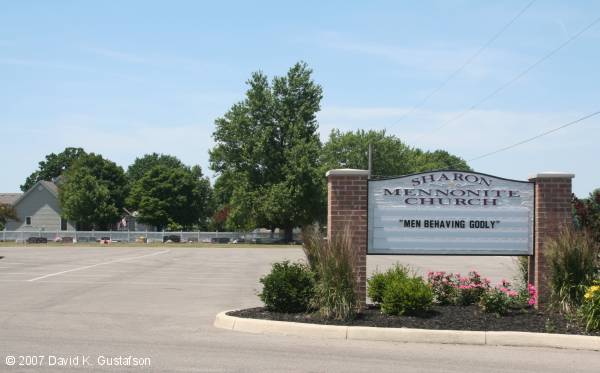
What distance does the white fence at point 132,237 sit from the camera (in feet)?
225

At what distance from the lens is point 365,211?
1198cm

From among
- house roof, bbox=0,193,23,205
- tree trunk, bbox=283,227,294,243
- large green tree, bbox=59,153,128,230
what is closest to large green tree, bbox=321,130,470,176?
tree trunk, bbox=283,227,294,243

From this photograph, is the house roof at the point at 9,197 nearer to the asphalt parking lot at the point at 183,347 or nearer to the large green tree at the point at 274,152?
the large green tree at the point at 274,152

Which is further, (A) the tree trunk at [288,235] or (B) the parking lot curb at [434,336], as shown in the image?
(A) the tree trunk at [288,235]

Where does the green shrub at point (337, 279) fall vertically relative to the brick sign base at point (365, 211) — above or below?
below

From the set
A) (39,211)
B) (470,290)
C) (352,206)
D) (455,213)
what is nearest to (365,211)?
(352,206)

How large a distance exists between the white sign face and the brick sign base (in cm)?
20

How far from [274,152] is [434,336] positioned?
53.9 metres

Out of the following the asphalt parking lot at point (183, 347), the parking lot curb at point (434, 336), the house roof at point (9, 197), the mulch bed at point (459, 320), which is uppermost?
the house roof at point (9, 197)

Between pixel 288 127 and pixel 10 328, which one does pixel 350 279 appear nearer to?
pixel 10 328

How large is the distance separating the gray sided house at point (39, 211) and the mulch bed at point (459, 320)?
236 feet

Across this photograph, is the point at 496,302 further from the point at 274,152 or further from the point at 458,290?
the point at 274,152

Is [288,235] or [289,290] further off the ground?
[289,290]

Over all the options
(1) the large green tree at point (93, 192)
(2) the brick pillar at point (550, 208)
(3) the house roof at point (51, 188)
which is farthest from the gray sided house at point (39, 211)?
(2) the brick pillar at point (550, 208)
